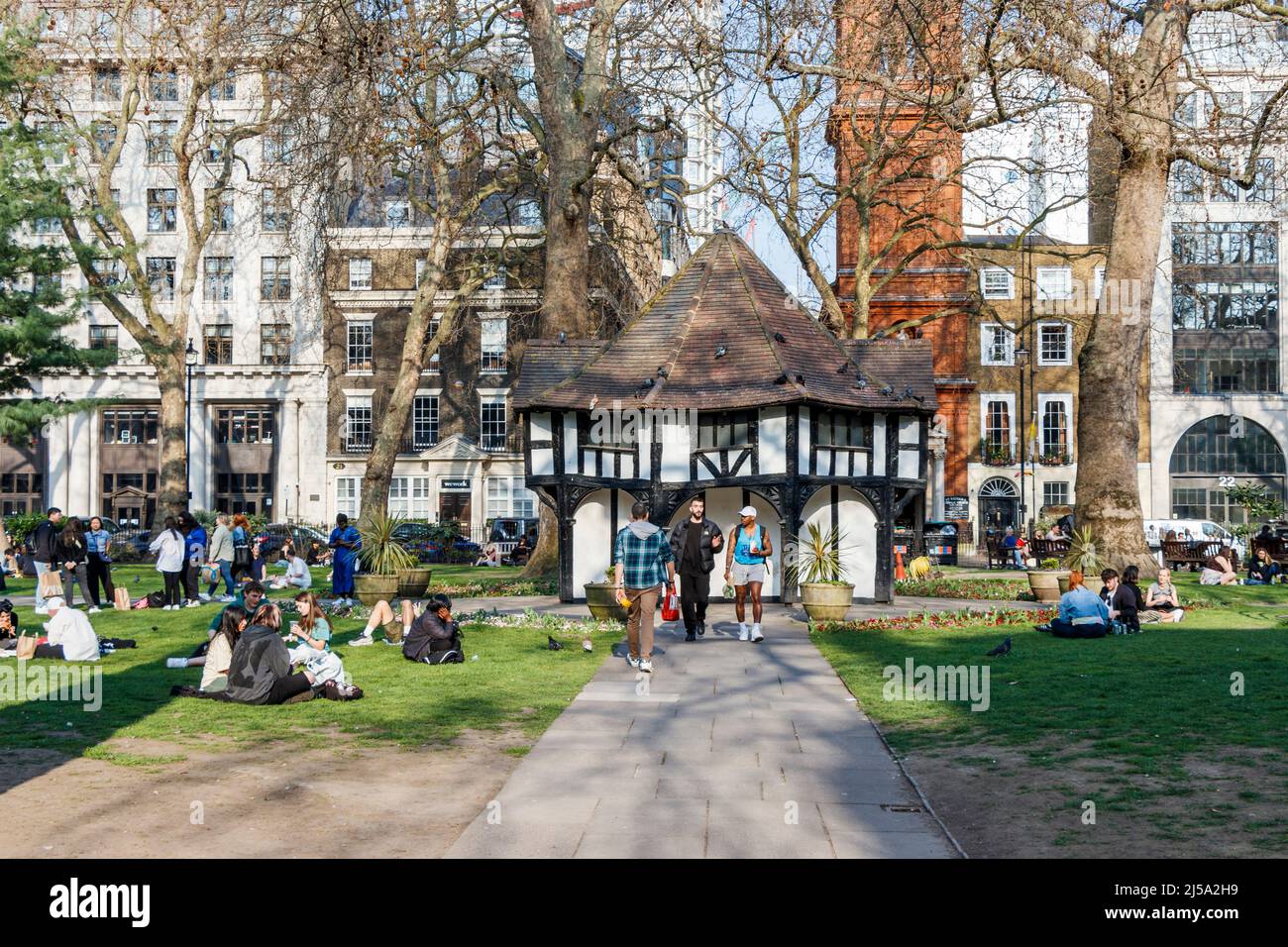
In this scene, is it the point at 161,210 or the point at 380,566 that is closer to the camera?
the point at 380,566

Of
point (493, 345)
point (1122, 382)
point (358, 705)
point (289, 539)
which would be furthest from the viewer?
point (493, 345)

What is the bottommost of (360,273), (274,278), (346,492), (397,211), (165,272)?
(346,492)

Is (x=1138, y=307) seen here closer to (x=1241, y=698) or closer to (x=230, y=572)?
(x=1241, y=698)

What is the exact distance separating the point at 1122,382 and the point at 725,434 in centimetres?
857

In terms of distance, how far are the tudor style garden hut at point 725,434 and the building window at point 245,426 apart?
39.4 m

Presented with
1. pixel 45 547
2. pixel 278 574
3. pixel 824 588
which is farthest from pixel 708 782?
pixel 278 574

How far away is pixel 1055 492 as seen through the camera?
62094 mm

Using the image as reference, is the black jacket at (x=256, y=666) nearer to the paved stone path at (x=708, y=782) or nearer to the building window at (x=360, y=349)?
the paved stone path at (x=708, y=782)

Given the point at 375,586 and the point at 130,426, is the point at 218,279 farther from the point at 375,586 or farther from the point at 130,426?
the point at 375,586

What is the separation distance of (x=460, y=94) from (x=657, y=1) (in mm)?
9326

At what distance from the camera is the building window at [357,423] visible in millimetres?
63562

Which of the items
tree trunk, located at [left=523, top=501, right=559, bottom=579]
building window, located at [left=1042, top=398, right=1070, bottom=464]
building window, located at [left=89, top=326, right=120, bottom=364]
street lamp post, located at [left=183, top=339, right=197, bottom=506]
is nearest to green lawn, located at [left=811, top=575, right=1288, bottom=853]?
tree trunk, located at [left=523, top=501, right=559, bottom=579]

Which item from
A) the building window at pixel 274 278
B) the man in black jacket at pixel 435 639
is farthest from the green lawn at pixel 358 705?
the building window at pixel 274 278
